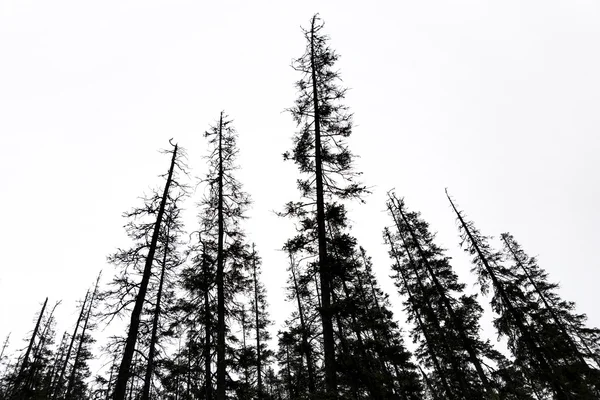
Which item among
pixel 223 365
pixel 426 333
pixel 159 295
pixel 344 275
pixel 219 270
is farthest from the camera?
pixel 426 333

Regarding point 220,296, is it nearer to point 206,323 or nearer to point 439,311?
Answer: point 206,323

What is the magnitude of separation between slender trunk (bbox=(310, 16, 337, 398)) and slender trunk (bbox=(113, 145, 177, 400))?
25.3 feet

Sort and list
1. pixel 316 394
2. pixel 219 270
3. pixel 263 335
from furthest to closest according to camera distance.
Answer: pixel 263 335 < pixel 219 270 < pixel 316 394

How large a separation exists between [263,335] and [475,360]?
16222 millimetres

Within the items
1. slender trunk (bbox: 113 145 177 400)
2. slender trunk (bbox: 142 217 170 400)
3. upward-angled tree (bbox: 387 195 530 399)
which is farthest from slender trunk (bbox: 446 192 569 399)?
slender trunk (bbox: 142 217 170 400)

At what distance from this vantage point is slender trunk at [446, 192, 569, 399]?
16.1m

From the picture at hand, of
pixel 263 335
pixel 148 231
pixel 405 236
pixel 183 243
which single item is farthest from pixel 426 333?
pixel 148 231

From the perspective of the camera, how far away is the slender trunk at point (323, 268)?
804 cm

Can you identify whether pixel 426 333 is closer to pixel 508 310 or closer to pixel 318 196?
pixel 508 310

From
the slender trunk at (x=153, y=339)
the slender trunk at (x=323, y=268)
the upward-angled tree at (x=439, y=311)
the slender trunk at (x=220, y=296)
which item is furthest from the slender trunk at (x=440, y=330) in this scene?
the slender trunk at (x=153, y=339)

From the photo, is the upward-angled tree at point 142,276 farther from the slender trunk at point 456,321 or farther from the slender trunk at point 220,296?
the slender trunk at point 456,321

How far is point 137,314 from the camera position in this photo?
39.0 feet

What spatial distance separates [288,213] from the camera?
1079 cm

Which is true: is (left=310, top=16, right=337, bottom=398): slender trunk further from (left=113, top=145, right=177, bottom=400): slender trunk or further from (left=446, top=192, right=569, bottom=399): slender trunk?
(left=446, top=192, right=569, bottom=399): slender trunk
